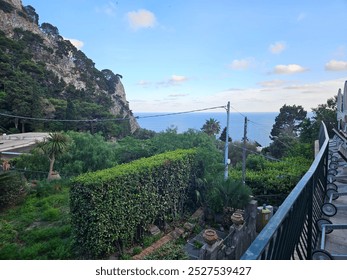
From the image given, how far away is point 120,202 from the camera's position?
5.68 meters

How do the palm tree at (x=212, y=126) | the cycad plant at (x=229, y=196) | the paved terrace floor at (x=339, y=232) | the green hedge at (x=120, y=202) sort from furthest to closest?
the palm tree at (x=212, y=126) → the cycad plant at (x=229, y=196) → the green hedge at (x=120, y=202) → the paved terrace floor at (x=339, y=232)

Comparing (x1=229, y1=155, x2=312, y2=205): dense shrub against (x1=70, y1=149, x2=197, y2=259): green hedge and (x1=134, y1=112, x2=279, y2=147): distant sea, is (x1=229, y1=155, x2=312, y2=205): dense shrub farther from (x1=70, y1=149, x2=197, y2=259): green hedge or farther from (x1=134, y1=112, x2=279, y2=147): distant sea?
(x1=70, y1=149, x2=197, y2=259): green hedge

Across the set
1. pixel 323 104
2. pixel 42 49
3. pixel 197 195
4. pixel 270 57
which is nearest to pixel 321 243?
pixel 197 195

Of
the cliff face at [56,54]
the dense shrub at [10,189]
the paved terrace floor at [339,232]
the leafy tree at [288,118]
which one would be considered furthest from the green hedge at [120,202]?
the cliff face at [56,54]

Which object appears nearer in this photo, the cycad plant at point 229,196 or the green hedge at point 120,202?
the green hedge at point 120,202

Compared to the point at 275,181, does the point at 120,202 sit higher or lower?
higher

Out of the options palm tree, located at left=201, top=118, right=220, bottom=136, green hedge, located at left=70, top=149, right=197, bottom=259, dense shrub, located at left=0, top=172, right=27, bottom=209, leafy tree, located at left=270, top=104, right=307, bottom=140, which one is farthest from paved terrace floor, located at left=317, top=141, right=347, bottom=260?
leafy tree, located at left=270, top=104, right=307, bottom=140

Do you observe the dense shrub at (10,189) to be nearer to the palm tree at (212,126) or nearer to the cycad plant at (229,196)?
the cycad plant at (229,196)

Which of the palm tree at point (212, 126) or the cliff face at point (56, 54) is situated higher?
the cliff face at point (56, 54)

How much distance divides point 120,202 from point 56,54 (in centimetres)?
4260

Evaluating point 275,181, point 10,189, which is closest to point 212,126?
point 275,181

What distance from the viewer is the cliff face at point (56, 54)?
3603cm

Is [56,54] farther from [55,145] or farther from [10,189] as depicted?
[10,189]

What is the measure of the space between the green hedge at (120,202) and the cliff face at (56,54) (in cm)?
2817
